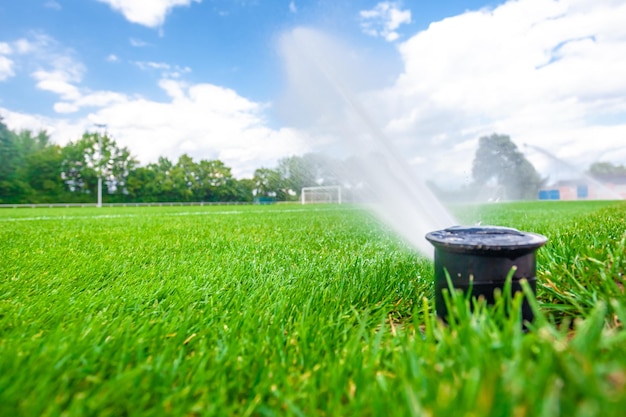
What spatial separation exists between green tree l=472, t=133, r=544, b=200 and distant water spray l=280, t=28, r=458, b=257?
95.2ft

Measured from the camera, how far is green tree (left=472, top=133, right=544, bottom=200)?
1436 inches

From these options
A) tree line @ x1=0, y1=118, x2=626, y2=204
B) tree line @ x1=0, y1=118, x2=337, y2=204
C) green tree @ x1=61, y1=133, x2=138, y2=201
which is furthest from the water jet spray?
green tree @ x1=61, y1=133, x2=138, y2=201

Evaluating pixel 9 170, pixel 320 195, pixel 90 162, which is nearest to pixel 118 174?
pixel 90 162

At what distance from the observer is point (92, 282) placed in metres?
2.25

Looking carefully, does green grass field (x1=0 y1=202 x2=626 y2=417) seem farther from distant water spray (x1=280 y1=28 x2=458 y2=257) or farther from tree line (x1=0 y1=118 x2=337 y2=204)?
tree line (x1=0 y1=118 x2=337 y2=204)

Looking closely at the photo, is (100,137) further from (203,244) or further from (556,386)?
(556,386)

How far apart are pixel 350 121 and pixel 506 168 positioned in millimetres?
52234

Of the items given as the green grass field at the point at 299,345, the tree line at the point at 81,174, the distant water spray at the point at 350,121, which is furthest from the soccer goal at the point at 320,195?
the green grass field at the point at 299,345

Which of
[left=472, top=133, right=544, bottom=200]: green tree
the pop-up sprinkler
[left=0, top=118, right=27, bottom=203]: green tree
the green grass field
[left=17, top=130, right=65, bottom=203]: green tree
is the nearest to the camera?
the green grass field

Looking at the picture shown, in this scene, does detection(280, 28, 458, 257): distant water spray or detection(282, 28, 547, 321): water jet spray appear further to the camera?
detection(280, 28, 458, 257): distant water spray

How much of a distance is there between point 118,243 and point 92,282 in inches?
68.4

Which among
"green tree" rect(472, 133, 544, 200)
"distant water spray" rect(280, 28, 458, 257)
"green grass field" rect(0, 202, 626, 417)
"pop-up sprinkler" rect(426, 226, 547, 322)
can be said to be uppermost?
"green tree" rect(472, 133, 544, 200)

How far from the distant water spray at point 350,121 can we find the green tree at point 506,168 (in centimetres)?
2900

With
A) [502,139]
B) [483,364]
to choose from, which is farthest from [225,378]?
[502,139]
